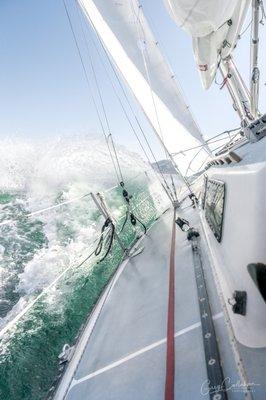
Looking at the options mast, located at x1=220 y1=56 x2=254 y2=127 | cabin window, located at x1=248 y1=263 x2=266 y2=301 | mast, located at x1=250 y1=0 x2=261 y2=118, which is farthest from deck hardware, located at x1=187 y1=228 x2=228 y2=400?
mast, located at x1=220 y1=56 x2=254 y2=127

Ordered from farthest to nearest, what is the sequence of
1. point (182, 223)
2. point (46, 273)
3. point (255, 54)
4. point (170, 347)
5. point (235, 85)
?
1. point (46, 273)
2. point (235, 85)
3. point (182, 223)
4. point (255, 54)
5. point (170, 347)

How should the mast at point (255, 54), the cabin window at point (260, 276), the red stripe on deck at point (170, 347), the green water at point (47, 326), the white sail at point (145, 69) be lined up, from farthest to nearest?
the white sail at point (145, 69), the green water at point (47, 326), the mast at point (255, 54), the red stripe on deck at point (170, 347), the cabin window at point (260, 276)

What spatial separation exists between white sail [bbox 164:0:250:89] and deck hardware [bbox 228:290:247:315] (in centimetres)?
235

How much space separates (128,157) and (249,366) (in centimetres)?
3040

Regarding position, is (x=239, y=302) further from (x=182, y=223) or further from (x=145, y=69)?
(x=145, y=69)

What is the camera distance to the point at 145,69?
22.8 feet

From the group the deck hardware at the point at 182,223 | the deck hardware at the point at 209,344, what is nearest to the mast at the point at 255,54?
the deck hardware at the point at 182,223

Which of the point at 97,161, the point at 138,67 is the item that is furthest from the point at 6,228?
the point at 97,161

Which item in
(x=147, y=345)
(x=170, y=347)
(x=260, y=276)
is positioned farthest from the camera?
(x=147, y=345)

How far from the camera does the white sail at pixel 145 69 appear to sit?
264 inches

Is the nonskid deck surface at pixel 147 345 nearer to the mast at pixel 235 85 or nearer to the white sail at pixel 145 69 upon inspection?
the mast at pixel 235 85

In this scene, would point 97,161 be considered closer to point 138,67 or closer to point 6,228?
point 6,228

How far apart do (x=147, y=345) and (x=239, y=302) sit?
2.92ft

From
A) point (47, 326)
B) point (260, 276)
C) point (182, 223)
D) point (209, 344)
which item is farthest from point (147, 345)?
point (182, 223)
